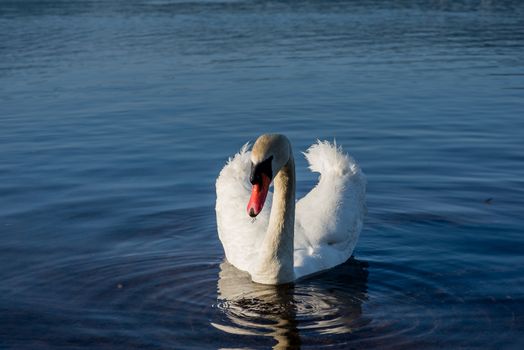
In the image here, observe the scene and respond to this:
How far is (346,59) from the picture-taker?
93.9 ft

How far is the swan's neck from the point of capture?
364 inches

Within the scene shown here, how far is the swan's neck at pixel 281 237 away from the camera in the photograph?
30.3 feet

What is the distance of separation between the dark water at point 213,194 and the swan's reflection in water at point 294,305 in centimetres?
3

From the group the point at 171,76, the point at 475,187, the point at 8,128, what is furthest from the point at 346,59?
the point at 475,187

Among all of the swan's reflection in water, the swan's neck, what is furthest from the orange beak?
the swan's reflection in water

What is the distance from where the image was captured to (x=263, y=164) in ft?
28.3

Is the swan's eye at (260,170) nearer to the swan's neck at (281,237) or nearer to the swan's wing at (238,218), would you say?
the swan's neck at (281,237)

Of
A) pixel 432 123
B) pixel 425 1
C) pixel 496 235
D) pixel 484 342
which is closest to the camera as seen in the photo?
pixel 484 342

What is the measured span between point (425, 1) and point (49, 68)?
3288cm

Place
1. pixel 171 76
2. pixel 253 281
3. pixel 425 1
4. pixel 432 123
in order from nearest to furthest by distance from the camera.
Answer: pixel 253 281 < pixel 432 123 < pixel 171 76 < pixel 425 1

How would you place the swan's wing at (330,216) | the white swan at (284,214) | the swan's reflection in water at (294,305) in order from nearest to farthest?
the swan's reflection in water at (294,305) → the white swan at (284,214) → the swan's wing at (330,216)

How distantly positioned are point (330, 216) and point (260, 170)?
172cm

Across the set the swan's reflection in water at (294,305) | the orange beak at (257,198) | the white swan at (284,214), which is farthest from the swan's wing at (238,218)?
the orange beak at (257,198)

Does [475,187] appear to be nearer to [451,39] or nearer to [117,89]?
[117,89]
